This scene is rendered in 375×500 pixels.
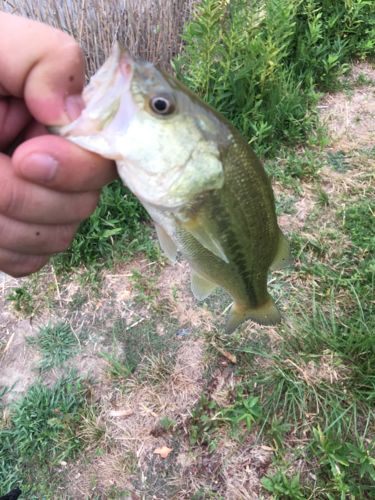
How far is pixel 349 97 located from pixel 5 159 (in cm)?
391

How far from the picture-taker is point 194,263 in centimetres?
151

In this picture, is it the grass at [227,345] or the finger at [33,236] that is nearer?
the finger at [33,236]

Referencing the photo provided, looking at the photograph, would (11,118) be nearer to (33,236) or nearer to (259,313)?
(33,236)

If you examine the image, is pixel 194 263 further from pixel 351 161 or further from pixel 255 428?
pixel 351 161

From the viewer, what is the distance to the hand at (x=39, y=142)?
108cm

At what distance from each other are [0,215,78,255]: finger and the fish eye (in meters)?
0.47

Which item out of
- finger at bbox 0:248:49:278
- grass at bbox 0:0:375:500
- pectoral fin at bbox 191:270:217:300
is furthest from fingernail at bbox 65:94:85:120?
grass at bbox 0:0:375:500

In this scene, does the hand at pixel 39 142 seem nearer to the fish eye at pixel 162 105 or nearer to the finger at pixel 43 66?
the finger at pixel 43 66

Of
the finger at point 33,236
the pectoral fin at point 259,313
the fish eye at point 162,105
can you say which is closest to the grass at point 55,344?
the pectoral fin at point 259,313

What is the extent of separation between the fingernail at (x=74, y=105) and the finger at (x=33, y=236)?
36 cm

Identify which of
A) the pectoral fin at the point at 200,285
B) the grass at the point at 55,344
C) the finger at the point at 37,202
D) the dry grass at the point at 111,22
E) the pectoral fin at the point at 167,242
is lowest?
the grass at the point at 55,344

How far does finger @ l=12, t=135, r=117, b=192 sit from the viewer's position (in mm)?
1090

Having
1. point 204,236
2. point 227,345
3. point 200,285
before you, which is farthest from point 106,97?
point 227,345

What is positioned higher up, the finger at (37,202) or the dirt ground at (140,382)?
the finger at (37,202)
